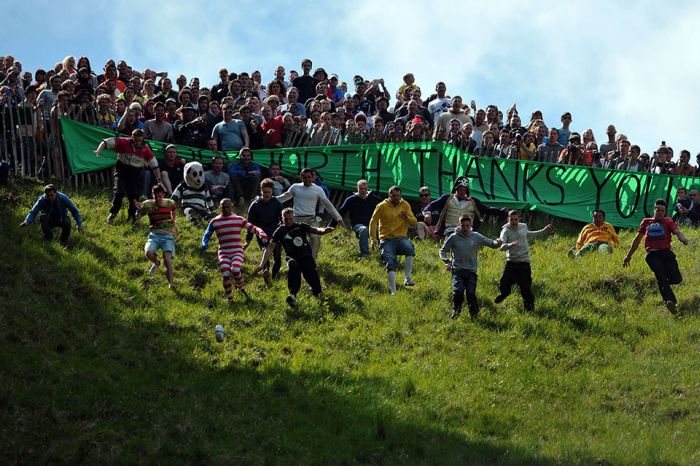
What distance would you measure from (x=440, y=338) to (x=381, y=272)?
3211 millimetres

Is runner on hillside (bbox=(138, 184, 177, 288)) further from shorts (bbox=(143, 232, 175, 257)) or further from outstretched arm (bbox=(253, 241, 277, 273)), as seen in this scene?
outstretched arm (bbox=(253, 241, 277, 273))

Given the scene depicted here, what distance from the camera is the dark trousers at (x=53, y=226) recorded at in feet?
57.3

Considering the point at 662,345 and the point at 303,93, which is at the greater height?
the point at 303,93

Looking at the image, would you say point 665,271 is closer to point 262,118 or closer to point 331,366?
point 331,366

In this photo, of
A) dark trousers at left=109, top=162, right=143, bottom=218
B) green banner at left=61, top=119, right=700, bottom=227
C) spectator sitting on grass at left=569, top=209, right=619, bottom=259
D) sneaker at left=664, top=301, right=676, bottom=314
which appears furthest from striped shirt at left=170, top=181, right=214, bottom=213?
sneaker at left=664, top=301, right=676, bottom=314

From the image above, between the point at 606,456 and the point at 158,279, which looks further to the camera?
the point at 158,279

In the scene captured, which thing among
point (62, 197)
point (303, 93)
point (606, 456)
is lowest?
point (606, 456)

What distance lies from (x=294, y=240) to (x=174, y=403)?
469 centimetres

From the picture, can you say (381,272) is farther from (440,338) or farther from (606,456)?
(606,456)

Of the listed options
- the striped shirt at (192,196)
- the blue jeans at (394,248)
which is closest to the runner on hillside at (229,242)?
the blue jeans at (394,248)

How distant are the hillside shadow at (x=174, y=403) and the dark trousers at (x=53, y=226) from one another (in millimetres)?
2206

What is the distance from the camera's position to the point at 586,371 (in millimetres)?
15039

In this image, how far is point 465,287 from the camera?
654 inches

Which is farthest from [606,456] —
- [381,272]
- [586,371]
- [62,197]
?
[62,197]
